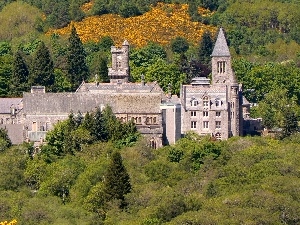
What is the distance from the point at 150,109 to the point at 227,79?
665 cm

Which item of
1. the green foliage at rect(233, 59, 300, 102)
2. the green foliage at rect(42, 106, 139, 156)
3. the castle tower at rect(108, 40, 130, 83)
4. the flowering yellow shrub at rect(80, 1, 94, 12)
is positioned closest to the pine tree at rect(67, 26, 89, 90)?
the castle tower at rect(108, 40, 130, 83)

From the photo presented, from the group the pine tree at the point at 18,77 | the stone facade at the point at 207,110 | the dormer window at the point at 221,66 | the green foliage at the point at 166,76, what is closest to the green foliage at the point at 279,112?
the dormer window at the point at 221,66

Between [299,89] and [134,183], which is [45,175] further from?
[299,89]

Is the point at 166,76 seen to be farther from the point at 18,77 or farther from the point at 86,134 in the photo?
the point at 86,134

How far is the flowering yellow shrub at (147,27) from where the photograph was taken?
154m

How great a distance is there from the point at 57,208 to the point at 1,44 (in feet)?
170

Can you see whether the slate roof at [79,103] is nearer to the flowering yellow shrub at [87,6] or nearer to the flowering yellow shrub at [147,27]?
the flowering yellow shrub at [147,27]

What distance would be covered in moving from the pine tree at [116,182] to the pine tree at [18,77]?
23.9 meters

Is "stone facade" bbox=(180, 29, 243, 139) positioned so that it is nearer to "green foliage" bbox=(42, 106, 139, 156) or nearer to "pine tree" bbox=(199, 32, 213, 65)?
"green foliage" bbox=(42, 106, 139, 156)

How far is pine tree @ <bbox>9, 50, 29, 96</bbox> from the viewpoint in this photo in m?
120

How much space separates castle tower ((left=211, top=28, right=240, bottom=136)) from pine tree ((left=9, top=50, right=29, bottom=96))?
1366cm

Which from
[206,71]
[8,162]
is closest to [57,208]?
[8,162]

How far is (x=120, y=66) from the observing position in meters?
120

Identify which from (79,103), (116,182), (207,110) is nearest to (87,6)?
(79,103)
